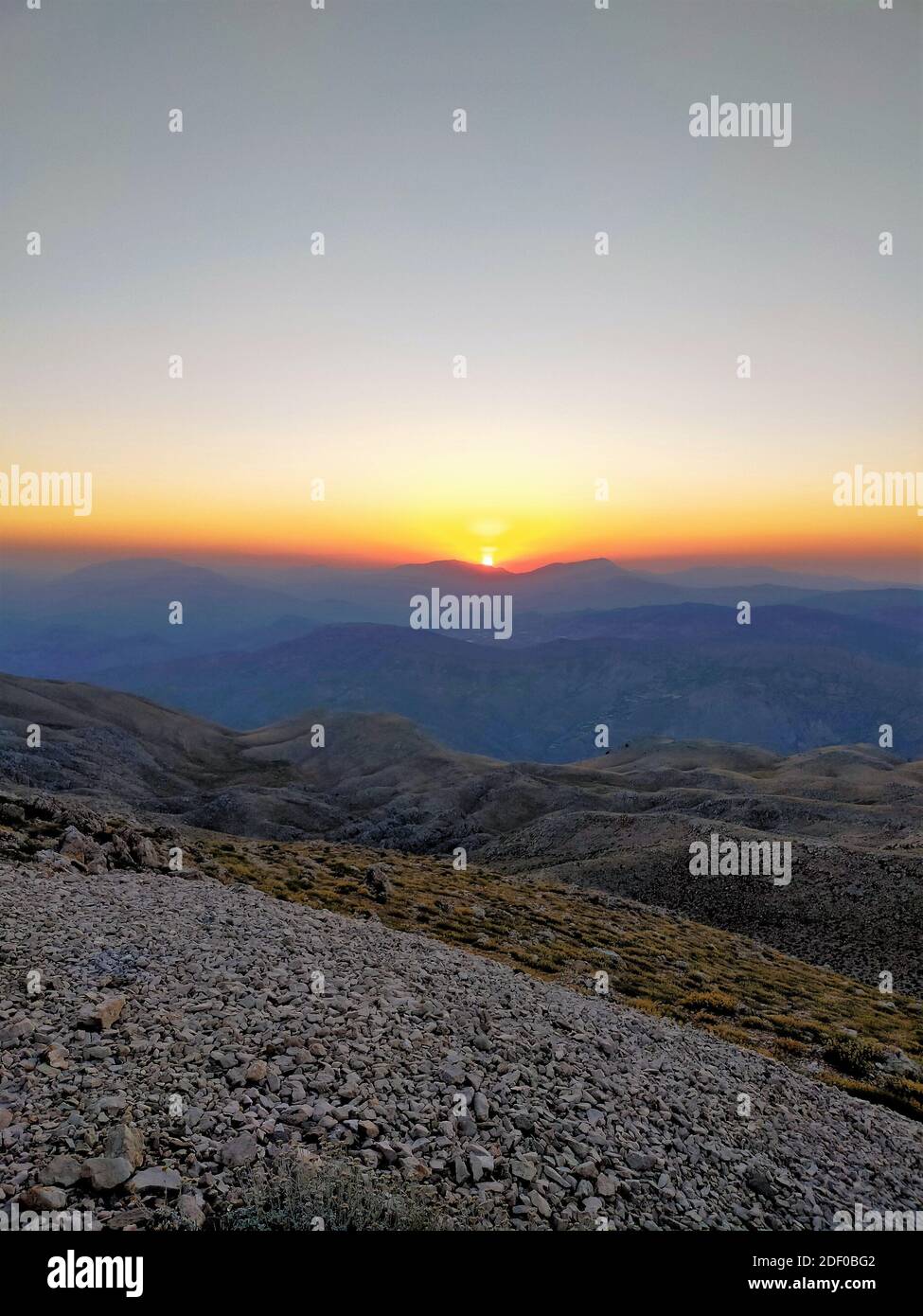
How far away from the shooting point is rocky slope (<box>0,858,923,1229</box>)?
9234 mm

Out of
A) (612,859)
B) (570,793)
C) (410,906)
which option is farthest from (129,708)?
(410,906)

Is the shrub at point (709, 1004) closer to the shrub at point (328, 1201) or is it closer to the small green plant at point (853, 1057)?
the small green plant at point (853, 1057)

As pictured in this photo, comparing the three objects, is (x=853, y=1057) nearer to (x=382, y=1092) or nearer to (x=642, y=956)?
(x=642, y=956)

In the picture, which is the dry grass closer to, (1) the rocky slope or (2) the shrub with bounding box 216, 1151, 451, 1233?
(1) the rocky slope

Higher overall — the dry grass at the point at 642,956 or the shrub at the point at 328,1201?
the shrub at the point at 328,1201

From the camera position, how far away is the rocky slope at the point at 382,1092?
9234 millimetres

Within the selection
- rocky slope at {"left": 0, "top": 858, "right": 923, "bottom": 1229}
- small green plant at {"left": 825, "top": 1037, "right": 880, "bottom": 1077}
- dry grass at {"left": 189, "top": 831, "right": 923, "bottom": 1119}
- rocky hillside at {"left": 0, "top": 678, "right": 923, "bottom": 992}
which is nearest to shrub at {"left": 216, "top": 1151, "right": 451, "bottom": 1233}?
rocky slope at {"left": 0, "top": 858, "right": 923, "bottom": 1229}

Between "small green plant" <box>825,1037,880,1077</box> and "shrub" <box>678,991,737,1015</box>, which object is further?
"shrub" <box>678,991,737,1015</box>

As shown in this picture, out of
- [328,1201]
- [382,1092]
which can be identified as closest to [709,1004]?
[382,1092]

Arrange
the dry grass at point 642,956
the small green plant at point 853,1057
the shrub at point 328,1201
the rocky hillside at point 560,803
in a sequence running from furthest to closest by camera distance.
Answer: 1. the rocky hillside at point 560,803
2. the dry grass at point 642,956
3. the small green plant at point 853,1057
4. the shrub at point 328,1201

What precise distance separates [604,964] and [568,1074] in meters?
13.8

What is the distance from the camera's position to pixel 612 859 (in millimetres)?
56438

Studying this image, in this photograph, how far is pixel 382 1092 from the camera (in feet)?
36.8

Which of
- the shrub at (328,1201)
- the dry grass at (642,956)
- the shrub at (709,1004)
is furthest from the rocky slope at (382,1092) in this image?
the shrub at (709,1004)
